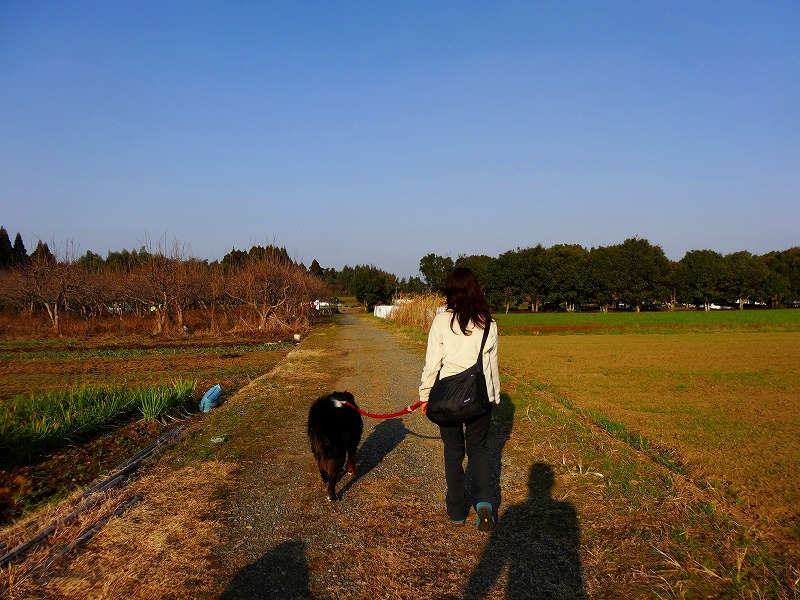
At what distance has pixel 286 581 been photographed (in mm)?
3006

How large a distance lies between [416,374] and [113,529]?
30.1ft

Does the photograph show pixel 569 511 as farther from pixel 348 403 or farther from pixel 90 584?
pixel 90 584

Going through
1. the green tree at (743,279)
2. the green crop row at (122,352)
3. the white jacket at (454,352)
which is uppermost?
the green tree at (743,279)

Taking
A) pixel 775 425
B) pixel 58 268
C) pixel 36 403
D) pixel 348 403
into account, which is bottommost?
pixel 775 425

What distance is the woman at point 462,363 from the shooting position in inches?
147

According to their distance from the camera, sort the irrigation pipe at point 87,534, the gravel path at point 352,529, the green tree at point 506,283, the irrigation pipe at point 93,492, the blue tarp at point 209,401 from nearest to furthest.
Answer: the gravel path at point 352,529 → the irrigation pipe at point 87,534 → the irrigation pipe at point 93,492 → the blue tarp at point 209,401 → the green tree at point 506,283

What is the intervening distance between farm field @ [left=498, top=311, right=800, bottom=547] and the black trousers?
2263mm

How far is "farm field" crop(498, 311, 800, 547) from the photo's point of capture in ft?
16.3

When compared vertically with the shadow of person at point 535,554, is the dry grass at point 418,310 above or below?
above

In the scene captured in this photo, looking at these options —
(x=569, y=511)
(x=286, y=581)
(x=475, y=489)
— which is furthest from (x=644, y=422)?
(x=286, y=581)

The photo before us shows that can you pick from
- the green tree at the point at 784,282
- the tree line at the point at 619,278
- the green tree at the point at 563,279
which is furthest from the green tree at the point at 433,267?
the green tree at the point at 784,282

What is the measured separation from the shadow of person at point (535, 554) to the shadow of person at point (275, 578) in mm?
1047

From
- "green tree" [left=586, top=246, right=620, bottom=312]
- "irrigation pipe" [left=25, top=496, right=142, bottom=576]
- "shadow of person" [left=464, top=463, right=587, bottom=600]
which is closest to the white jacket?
"shadow of person" [left=464, top=463, right=587, bottom=600]

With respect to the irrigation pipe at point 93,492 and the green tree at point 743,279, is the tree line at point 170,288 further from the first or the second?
the green tree at point 743,279
